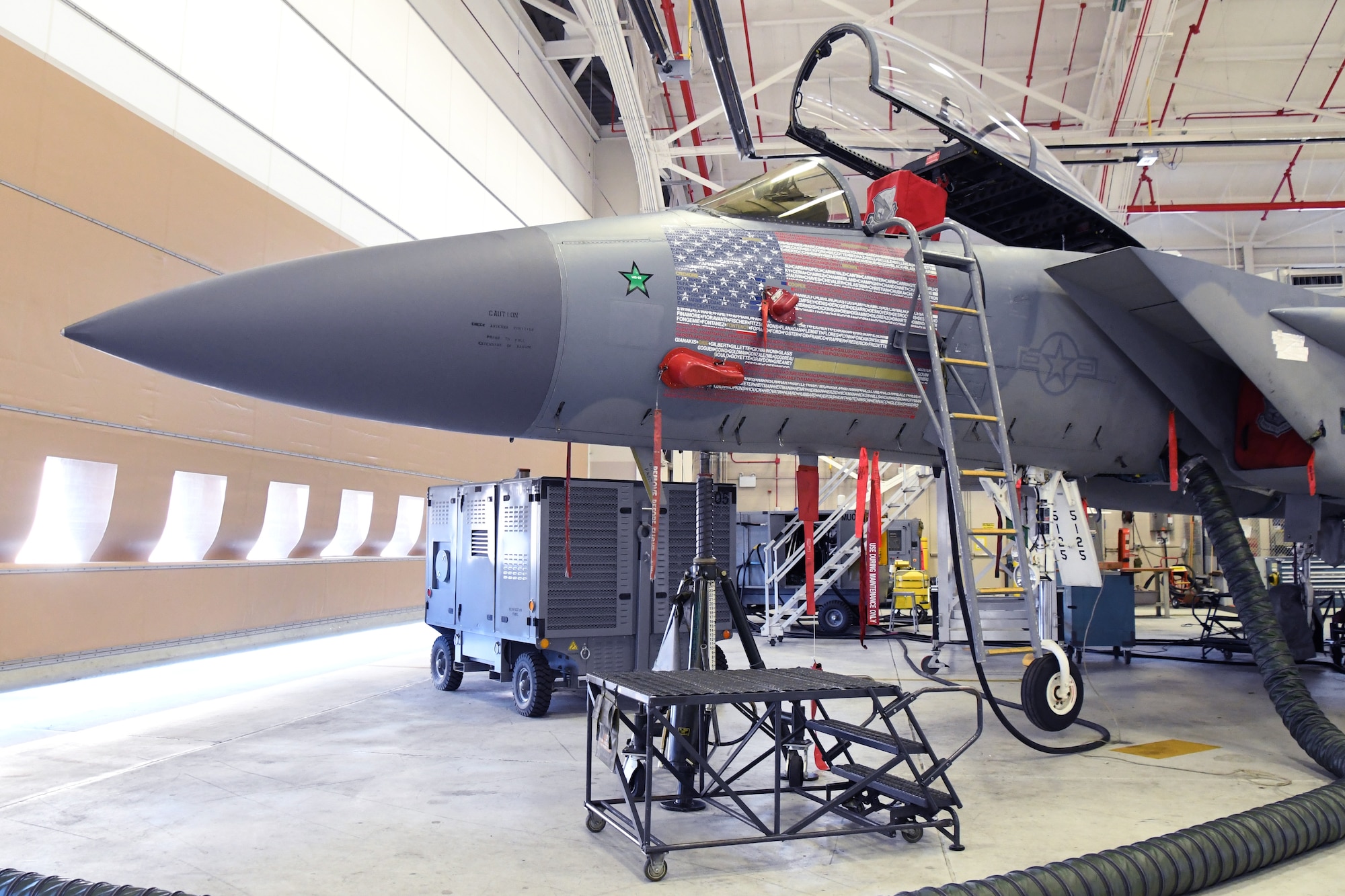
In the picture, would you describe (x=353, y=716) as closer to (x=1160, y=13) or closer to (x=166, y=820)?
(x=166, y=820)

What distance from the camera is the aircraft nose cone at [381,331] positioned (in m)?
2.90

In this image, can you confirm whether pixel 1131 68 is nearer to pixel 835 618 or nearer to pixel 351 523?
pixel 835 618

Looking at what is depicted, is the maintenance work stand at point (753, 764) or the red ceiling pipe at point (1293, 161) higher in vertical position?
the red ceiling pipe at point (1293, 161)

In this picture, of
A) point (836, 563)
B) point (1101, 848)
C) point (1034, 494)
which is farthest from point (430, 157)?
point (1101, 848)

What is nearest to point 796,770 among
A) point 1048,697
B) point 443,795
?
point 1048,697

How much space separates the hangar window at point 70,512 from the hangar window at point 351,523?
3.22 meters

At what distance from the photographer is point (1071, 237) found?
5.72 m

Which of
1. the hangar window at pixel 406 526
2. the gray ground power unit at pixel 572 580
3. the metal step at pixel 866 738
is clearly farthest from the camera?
the hangar window at pixel 406 526

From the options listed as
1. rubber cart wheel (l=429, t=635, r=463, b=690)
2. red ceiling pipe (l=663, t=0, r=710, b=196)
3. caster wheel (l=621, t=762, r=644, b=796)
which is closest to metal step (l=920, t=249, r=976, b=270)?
caster wheel (l=621, t=762, r=644, b=796)

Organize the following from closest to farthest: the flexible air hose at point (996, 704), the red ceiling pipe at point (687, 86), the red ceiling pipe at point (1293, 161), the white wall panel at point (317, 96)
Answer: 1. the flexible air hose at point (996, 704)
2. the white wall panel at point (317, 96)
3. the red ceiling pipe at point (687, 86)
4. the red ceiling pipe at point (1293, 161)

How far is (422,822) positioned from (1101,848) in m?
2.51

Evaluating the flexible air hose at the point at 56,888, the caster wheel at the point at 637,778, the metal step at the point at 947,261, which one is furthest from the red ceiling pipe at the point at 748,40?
the flexible air hose at the point at 56,888

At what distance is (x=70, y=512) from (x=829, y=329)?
5671 millimetres

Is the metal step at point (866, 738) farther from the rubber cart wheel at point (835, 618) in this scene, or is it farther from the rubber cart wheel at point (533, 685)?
the rubber cart wheel at point (835, 618)
